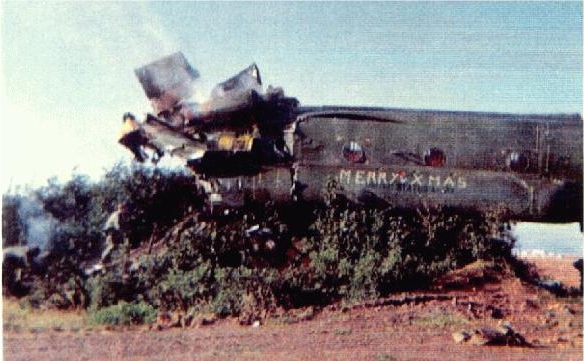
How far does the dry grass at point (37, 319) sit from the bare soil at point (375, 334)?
0.11m

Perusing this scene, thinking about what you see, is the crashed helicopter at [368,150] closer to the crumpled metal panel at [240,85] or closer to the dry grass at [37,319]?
the crumpled metal panel at [240,85]

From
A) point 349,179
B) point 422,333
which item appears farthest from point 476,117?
point 422,333

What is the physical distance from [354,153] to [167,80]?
258 centimetres

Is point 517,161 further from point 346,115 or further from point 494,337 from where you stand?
point 494,337

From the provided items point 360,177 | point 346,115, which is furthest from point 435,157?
point 346,115

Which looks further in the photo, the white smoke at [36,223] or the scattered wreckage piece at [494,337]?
the white smoke at [36,223]

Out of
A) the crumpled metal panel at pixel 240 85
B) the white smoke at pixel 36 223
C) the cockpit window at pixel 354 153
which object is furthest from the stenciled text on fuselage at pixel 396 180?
the white smoke at pixel 36 223

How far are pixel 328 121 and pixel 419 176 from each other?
4.22 feet

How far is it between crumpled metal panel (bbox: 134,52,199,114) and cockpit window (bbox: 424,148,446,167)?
2959mm

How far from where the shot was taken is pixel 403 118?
275 inches

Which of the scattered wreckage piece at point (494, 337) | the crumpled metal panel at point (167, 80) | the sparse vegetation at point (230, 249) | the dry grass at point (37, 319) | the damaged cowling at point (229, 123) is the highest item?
the crumpled metal panel at point (167, 80)

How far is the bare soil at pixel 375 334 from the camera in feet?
15.5

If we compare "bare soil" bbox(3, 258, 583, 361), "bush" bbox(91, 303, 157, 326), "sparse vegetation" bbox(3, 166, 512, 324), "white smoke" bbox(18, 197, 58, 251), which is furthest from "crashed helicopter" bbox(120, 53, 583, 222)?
"bush" bbox(91, 303, 157, 326)

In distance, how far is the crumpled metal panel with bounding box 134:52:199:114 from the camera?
279 inches
